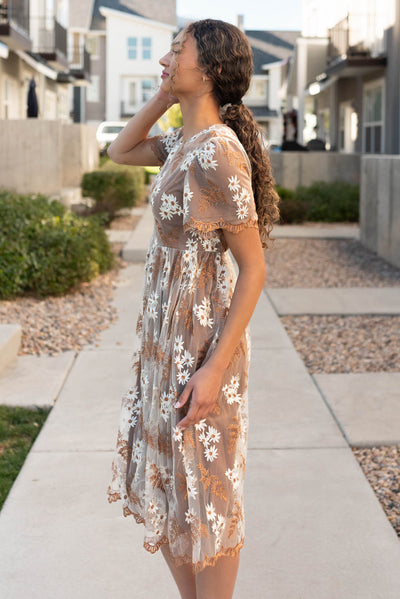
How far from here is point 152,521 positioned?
2275 millimetres

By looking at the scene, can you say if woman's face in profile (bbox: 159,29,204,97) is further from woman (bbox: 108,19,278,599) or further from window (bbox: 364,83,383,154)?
window (bbox: 364,83,383,154)

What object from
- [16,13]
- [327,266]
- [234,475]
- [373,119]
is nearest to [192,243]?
[234,475]

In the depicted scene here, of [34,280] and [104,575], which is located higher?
[34,280]

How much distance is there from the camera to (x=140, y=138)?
257 cm

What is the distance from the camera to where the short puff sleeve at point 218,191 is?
208 centimetres

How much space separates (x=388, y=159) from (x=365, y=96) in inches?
403

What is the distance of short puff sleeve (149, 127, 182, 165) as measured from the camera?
→ 2502 mm

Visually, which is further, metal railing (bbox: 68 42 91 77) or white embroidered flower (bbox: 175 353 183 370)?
metal railing (bbox: 68 42 91 77)

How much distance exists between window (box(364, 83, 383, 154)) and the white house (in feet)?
105

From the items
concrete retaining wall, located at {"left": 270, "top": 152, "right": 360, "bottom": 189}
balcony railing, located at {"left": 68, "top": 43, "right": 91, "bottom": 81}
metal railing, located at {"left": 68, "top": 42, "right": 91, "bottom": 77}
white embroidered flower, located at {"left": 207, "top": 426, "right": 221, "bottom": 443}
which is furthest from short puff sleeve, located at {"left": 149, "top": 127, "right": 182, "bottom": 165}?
metal railing, located at {"left": 68, "top": 42, "right": 91, "bottom": 77}

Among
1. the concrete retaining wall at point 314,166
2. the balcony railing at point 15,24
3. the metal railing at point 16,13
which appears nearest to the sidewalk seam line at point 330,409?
the concrete retaining wall at point 314,166

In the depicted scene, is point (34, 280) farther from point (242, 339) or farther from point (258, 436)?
point (242, 339)

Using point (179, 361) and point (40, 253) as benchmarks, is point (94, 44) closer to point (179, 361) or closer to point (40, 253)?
point (40, 253)

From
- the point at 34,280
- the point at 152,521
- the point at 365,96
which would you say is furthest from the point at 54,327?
the point at 365,96
